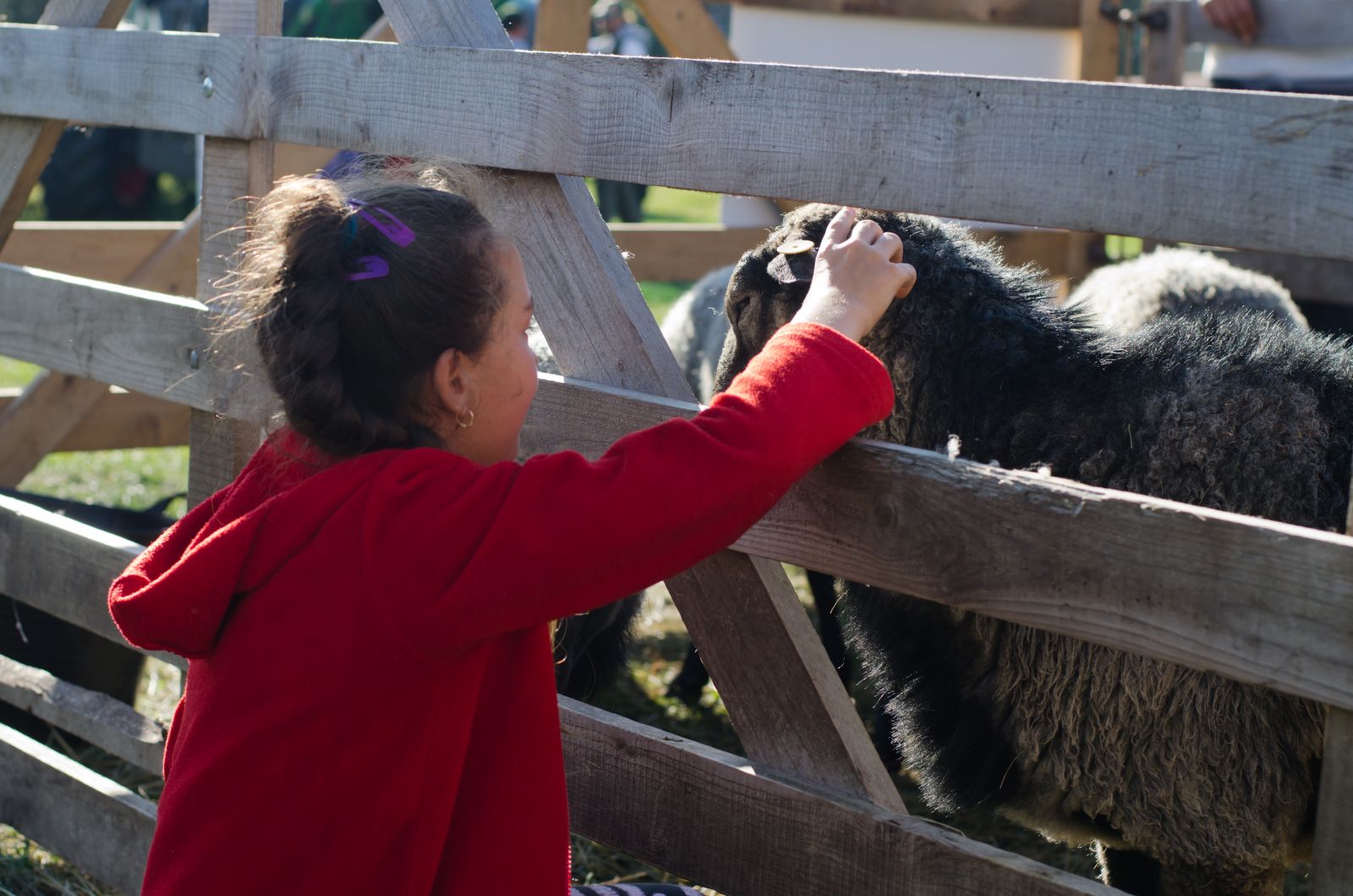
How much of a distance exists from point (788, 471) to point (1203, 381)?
3.56 ft

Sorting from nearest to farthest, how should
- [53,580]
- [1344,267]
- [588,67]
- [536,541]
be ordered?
[536,541] < [588,67] < [53,580] < [1344,267]

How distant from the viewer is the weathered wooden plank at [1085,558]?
1.32 meters

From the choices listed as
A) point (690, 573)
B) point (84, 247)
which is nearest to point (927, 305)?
point (690, 573)

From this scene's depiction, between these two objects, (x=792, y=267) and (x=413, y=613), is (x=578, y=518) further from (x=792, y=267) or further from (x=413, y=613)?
(x=792, y=267)

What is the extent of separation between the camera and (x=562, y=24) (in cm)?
504

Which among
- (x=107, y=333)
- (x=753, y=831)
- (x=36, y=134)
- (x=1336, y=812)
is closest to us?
(x=1336, y=812)

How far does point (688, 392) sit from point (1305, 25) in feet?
13.8

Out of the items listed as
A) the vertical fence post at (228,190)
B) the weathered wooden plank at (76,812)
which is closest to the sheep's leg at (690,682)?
the weathered wooden plank at (76,812)

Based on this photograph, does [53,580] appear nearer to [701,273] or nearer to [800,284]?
[800,284]

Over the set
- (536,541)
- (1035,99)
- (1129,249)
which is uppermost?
(1035,99)

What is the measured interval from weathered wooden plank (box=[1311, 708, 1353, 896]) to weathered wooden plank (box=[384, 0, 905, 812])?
0.61 m

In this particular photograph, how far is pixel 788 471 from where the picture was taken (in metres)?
1.43

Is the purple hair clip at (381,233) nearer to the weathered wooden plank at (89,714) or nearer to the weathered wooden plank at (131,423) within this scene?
the weathered wooden plank at (89,714)

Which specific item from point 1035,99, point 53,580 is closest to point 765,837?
point 1035,99
